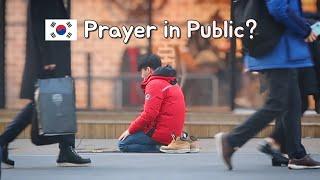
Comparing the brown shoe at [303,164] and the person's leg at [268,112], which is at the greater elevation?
the person's leg at [268,112]

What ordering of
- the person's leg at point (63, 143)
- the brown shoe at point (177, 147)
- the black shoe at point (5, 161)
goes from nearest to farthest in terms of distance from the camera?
the person's leg at point (63, 143) < the black shoe at point (5, 161) < the brown shoe at point (177, 147)

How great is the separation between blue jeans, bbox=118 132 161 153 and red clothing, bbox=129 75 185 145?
0.06 metres

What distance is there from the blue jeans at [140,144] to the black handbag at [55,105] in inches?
69.1

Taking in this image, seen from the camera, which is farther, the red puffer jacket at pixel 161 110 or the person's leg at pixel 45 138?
the red puffer jacket at pixel 161 110

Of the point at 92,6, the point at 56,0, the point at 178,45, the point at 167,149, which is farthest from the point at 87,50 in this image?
the point at 56,0

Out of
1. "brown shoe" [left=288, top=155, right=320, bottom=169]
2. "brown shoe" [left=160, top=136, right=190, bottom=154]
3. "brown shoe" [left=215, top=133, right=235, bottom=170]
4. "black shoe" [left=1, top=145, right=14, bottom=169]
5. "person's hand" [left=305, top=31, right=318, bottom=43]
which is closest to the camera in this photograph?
"brown shoe" [left=215, top=133, right=235, bottom=170]

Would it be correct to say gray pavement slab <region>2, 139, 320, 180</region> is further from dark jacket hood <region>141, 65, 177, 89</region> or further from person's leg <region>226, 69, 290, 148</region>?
dark jacket hood <region>141, 65, 177, 89</region>

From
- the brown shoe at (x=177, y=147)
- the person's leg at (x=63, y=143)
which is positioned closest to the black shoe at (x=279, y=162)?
the brown shoe at (x=177, y=147)

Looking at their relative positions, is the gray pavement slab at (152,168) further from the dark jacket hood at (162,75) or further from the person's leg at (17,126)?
the dark jacket hood at (162,75)

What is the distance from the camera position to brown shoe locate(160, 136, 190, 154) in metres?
7.41

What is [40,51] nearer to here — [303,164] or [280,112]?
[280,112]

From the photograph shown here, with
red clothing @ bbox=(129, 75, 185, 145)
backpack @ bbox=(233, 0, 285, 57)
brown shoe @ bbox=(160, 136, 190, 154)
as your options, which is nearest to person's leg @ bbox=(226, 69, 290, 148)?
backpack @ bbox=(233, 0, 285, 57)

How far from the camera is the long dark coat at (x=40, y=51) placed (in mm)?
5926

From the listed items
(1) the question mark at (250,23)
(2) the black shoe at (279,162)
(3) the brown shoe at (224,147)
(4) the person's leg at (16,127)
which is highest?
(1) the question mark at (250,23)
